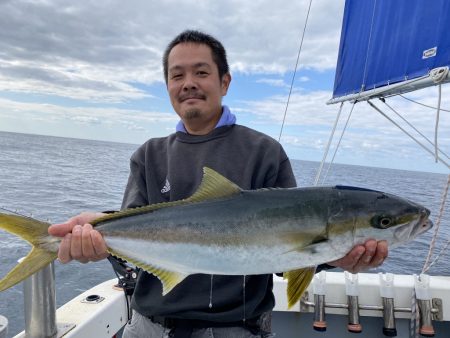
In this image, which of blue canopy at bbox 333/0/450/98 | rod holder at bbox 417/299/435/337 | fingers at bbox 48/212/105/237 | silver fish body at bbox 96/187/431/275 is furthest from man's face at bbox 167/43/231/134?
blue canopy at bbox 333/0/450/98

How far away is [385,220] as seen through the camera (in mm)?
2244

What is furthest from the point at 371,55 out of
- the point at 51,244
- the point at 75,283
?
the point at 75,283

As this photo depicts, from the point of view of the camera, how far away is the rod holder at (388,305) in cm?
439

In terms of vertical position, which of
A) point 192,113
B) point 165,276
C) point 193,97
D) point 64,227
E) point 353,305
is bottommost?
point 353,305

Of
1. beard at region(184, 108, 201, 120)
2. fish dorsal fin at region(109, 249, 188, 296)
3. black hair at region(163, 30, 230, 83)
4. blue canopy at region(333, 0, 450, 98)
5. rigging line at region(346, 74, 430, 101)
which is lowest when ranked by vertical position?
fish dorsal fin at region(109, 249, 188, 296)

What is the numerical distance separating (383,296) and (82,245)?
358 centimetres

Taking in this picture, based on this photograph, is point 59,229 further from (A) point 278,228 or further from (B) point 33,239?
(A) point 278,228

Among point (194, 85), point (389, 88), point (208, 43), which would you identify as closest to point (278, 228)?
point (194, 85)

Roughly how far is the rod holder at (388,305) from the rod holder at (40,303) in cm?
349

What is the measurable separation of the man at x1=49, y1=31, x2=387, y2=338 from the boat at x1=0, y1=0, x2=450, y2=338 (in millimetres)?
1002

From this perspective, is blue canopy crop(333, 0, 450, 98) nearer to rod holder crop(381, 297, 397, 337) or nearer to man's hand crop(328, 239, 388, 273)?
rod holder crop(381, 297, 397, 337)

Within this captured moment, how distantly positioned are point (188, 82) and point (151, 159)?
2.12 feet

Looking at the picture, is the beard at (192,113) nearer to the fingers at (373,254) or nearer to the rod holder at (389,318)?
the fingers at (373,254)

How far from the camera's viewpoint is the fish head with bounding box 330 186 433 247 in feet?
7.32
